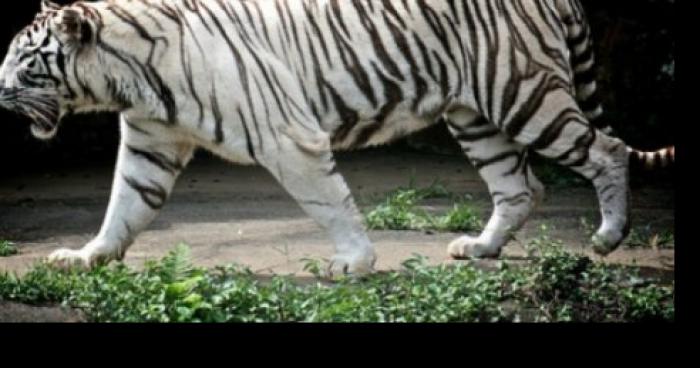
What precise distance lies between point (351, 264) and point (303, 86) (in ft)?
2.24

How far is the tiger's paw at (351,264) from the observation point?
4980 mm

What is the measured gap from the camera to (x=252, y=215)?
5.98 meters

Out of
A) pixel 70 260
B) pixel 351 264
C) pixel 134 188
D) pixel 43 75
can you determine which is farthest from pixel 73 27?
pixel 351 264

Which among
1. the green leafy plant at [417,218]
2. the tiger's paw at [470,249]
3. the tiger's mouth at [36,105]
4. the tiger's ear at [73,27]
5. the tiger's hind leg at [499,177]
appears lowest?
the green leafy plant at [417,218]

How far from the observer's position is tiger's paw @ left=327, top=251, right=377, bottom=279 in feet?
16.3

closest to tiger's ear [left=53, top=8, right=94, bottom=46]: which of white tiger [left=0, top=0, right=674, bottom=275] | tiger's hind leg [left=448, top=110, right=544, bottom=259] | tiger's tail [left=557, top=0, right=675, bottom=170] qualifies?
white tiger [left=0, top=0, right=674, bottom=275]

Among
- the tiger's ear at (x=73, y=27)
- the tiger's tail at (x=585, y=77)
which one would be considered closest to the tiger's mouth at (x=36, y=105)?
the tiger's ear at (x=73, y=27)

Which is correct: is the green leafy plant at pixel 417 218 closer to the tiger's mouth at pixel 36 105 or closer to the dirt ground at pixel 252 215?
the dirt ground at pixel 252 215

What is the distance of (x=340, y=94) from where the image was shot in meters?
5.14

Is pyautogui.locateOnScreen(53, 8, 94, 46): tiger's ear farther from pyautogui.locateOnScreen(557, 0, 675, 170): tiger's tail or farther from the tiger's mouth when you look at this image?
pyautogui.locateOnScreen(557, 0, 675, 170): tiger's tail
